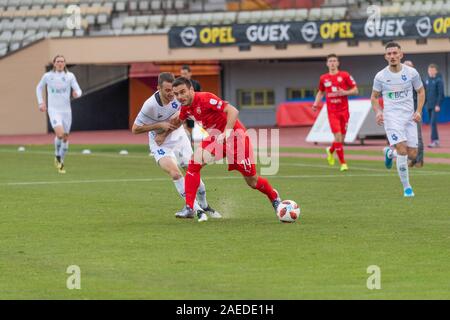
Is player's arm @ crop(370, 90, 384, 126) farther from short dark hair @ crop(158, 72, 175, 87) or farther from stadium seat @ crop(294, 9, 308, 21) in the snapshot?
stadium seat @ crop(294, 9, 308, 21)

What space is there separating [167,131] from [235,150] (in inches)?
51.8

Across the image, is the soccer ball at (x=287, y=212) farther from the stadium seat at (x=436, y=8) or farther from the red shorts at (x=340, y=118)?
the stadium seat at (x=436, y=8)

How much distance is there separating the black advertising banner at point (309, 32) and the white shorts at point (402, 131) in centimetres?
2302

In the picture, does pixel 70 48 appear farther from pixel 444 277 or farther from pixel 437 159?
pixel 444 277

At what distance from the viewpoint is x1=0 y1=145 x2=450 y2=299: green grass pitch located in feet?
33.2

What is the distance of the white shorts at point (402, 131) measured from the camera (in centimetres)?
1819

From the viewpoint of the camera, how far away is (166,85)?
49.8 feet

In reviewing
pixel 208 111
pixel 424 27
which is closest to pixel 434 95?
pixel 424 27

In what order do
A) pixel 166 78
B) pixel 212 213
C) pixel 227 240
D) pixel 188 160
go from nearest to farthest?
pixel 227 240, pixel 166 78, pixel 212 213, pixel 188 160

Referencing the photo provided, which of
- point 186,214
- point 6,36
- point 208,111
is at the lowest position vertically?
point 186,214

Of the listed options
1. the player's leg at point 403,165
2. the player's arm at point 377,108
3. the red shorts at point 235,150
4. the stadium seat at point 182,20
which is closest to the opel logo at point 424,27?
the stadium seat at point 182,20

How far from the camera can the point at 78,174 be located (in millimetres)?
24297

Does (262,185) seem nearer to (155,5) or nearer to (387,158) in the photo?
(387,158)
